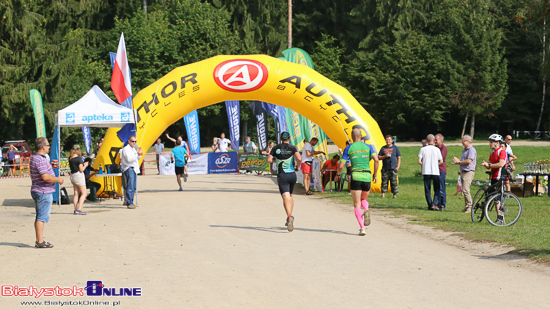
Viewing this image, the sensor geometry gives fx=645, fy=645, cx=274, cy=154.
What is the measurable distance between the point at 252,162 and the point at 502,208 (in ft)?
60.2

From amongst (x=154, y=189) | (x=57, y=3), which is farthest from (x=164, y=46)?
(x=154, y=189)

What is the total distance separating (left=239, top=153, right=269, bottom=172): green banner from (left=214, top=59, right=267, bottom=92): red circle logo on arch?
10893mm

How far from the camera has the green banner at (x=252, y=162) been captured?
2934 centimetres

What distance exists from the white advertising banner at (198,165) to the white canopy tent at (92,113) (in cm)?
1327

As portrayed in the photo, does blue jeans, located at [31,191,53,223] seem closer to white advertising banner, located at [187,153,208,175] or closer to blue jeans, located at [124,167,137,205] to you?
blue jeans, located at [124,167,137,205]

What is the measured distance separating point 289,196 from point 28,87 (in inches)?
1324

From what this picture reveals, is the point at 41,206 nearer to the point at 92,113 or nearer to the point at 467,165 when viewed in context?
the point at 92,113

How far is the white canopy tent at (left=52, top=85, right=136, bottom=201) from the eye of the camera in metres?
15.6

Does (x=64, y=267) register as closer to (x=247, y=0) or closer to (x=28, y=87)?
(x=28, y=87)

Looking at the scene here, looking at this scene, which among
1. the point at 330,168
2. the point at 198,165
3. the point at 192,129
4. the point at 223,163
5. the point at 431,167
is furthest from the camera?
the point at 192,129

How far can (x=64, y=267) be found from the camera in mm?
8430

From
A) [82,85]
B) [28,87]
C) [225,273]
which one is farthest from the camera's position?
[82,85]

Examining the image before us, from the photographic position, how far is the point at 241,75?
18.5 m

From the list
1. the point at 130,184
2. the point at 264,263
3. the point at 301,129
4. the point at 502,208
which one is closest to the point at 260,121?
the point at 301,129
